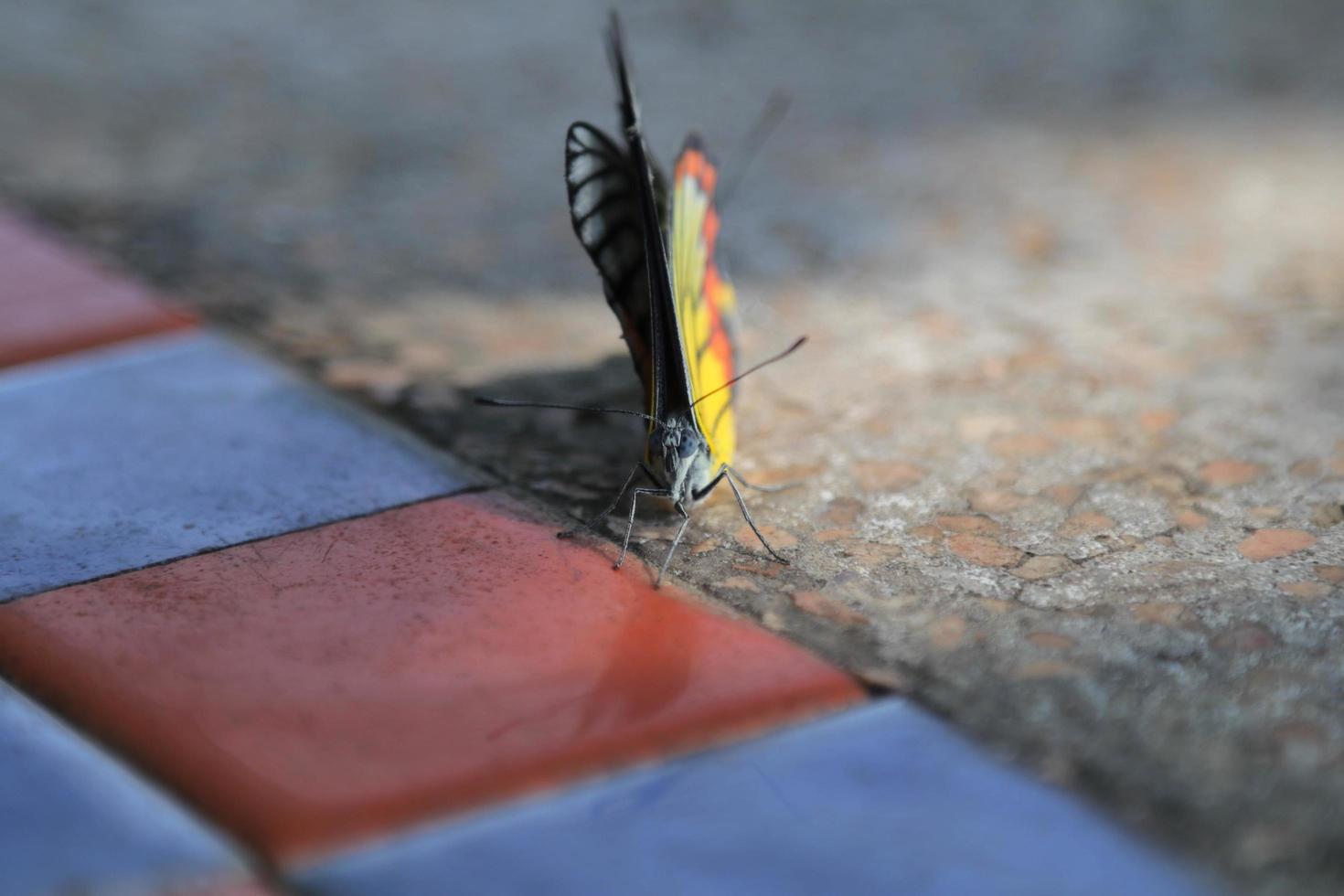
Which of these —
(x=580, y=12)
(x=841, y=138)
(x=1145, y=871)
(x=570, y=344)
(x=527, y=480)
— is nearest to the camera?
(x=1145, y=871)

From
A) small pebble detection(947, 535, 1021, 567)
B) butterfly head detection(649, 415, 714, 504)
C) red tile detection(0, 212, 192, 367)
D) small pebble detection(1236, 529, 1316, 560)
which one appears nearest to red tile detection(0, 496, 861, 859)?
butterfly head detection(649, 415, 714, 504)

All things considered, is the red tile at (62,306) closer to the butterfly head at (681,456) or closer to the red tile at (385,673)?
the red tile at (385,673)

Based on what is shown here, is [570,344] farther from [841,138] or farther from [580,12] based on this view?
[580,12]

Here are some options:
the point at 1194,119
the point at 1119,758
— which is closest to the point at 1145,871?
the point at 1119,758

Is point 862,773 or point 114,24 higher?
point 114,24

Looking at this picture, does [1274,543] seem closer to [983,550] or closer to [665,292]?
[983,550]

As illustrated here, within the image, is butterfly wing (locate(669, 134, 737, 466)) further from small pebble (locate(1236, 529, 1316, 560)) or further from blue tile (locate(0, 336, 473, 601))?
small pebble (locate(1236, 529, 1316, 560))

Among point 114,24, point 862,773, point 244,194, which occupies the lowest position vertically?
point 862,773

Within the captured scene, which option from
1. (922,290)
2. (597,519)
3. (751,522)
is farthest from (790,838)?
(922,290)
